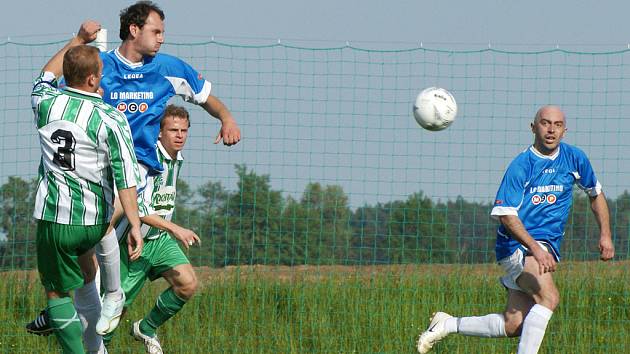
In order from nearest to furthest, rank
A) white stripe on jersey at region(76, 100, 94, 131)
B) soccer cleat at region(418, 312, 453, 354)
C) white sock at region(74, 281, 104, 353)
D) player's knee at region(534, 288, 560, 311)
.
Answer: white stripe on jersey at region(76, 100, 94, 131)
white sock at region(74, 281, 104, 353)
player's knee at region(534, 288, 560, 311)
soccer cleat at region(418, 312, 453, 354)

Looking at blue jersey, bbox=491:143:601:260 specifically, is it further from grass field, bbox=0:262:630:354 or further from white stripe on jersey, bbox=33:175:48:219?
white stripe on jersey, bbox=33:175:48:219

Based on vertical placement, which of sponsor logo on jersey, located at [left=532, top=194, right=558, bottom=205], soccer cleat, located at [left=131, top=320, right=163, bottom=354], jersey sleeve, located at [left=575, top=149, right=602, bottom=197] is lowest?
soccer cleat, located at [left=131, top=320, right=163, bottom=354]

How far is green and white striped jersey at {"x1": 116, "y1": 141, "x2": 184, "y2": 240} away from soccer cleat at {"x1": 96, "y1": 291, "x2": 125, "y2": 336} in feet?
2.64

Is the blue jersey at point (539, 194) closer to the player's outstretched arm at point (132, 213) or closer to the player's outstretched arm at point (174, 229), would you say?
the player's outstretched arm at point (174, 229)

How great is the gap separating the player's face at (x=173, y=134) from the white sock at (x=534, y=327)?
263 cm

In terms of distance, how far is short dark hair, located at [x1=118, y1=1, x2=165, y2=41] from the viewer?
22.6 ft

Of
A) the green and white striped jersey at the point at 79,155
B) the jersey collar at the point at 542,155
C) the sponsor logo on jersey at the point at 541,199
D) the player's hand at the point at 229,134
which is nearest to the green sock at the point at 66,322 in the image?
the green and white striped jersey at the point at 79,155

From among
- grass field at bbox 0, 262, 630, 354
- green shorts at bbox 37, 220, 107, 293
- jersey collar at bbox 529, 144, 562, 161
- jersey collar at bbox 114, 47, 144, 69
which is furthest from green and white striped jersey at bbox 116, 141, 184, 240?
jersey collar at bbox 529, 144, 562, 161

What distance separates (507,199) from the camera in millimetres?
7109

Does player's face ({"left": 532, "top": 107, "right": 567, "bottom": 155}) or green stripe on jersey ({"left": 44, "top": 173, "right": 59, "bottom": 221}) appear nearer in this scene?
green stripe on jersey ({"left": 44, "top": 173, "right": 59, "bottom": 221})

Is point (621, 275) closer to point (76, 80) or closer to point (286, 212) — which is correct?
point (286, 212)

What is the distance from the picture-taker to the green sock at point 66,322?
6.05m

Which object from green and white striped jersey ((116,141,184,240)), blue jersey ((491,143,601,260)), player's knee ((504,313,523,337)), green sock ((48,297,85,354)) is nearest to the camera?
green sock ((48,297,85,354))

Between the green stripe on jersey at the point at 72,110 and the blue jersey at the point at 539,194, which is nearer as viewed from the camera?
the green stripe on jersey at the point at 72,110
